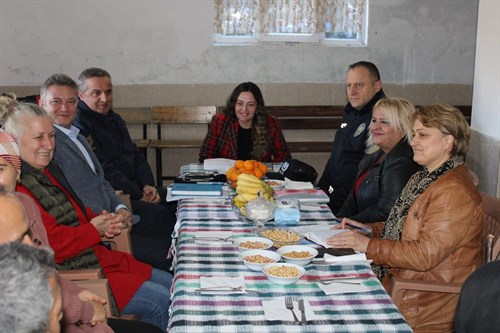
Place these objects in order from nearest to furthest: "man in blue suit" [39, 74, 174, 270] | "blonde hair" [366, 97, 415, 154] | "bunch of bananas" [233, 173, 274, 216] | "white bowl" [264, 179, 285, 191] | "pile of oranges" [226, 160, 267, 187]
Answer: "bunch of bananas" [233, 173, 274, 216], "blonde hair" [366, 97, 415, 154], "man in blue suit" [39, 74, 174, 270], "pile of oranges" [226, 160, 267, 187], "white bowl" [264, 179, 285, 191]

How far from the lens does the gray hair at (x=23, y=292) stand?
1297 millimetres

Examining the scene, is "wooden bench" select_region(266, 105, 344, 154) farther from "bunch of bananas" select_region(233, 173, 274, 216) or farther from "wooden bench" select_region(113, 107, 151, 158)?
"bunch of bananas" select_region(233, 173, 274, 216)

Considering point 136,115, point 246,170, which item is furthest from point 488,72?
point 136,115

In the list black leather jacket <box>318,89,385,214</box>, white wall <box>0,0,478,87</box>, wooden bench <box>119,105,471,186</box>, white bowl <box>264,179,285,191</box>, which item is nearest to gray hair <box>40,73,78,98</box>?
white bowl <box>264,179,285,191</box>

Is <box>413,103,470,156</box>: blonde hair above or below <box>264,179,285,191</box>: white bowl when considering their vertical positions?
above

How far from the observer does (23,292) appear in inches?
52.0

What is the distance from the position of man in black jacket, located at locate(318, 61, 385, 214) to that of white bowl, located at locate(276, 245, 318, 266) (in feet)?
5.60

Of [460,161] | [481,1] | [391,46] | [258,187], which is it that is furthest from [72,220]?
[391,46]

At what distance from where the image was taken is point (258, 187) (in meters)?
3.09

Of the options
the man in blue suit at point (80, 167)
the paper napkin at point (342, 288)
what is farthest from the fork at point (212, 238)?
the man in blue suit at point (80, 167)

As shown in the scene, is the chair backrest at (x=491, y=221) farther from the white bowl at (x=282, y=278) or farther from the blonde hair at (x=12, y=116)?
the blonde hair at (x=12, y=116)

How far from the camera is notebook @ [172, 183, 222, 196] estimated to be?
358cm

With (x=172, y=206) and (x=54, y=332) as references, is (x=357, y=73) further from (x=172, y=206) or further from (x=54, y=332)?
(x=54, y=332)

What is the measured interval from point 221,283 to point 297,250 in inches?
16.0
